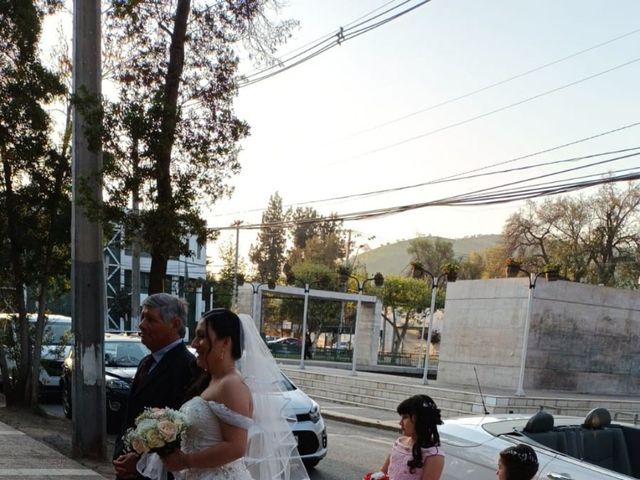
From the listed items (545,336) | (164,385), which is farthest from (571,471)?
(545,336)

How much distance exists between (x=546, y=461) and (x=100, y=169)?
18.7 feet

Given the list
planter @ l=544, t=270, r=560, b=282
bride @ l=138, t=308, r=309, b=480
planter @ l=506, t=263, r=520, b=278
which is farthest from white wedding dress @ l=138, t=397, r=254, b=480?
planter @ l=506, t=263, r=520, b=278

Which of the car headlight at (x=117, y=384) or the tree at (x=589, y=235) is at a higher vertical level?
the tree at (x=589, y=235)

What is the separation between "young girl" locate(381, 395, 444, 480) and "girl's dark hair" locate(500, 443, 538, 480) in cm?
47

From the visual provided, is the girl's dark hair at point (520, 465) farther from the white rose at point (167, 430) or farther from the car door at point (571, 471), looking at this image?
the white rose at point (167, 430)

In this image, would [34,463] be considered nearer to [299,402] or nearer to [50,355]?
[299,402]

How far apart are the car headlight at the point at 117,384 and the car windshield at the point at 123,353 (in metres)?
0.87

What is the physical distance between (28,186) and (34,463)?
16.5 ft

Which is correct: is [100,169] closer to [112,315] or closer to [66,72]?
[66,72]

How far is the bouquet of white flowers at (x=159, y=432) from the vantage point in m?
2.76

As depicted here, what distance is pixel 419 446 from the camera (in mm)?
3828

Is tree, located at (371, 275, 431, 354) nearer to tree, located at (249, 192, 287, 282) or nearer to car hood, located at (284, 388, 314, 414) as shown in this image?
tree, located at (249, 192, 287, 282)

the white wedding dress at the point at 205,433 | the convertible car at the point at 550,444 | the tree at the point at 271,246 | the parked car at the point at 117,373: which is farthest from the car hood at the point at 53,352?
the tree at the point at 271,246

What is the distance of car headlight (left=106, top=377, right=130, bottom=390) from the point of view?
9.86 metres
